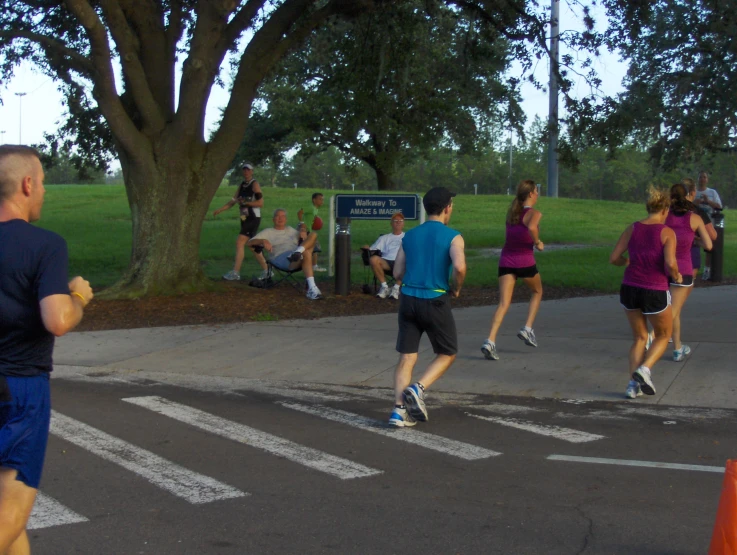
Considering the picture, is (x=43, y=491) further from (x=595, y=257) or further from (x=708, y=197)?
(x=595, y=257)

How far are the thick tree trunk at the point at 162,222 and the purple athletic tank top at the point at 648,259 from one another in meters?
7.70

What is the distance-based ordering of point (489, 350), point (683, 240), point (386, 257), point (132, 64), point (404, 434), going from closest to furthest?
point (404, 434), point (683, 240), point (489, 350), point (132, 64), point (386, 257)

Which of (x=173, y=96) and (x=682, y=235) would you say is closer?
(x=682, y=235)

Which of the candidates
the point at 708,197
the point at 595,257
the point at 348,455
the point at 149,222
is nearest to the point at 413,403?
the point at 348,455

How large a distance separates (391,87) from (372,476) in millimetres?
12698

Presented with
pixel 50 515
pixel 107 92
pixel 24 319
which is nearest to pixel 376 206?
pixel 107 92

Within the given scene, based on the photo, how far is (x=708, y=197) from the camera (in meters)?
16.4

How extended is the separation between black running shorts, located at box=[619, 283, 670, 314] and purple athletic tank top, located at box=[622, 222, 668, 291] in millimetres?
34

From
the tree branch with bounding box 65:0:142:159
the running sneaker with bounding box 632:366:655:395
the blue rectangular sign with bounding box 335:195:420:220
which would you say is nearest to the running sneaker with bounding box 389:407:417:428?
the running sneaker with bounding box 632:366:655:395

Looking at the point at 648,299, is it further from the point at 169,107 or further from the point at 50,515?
the point at 169,107

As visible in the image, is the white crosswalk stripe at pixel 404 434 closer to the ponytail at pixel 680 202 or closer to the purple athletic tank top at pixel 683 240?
the purple athletic tank top at pixel 683 240

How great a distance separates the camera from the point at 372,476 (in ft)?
18.4

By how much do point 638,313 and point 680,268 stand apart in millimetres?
1340

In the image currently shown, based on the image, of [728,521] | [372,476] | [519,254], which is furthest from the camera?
[519,254]
